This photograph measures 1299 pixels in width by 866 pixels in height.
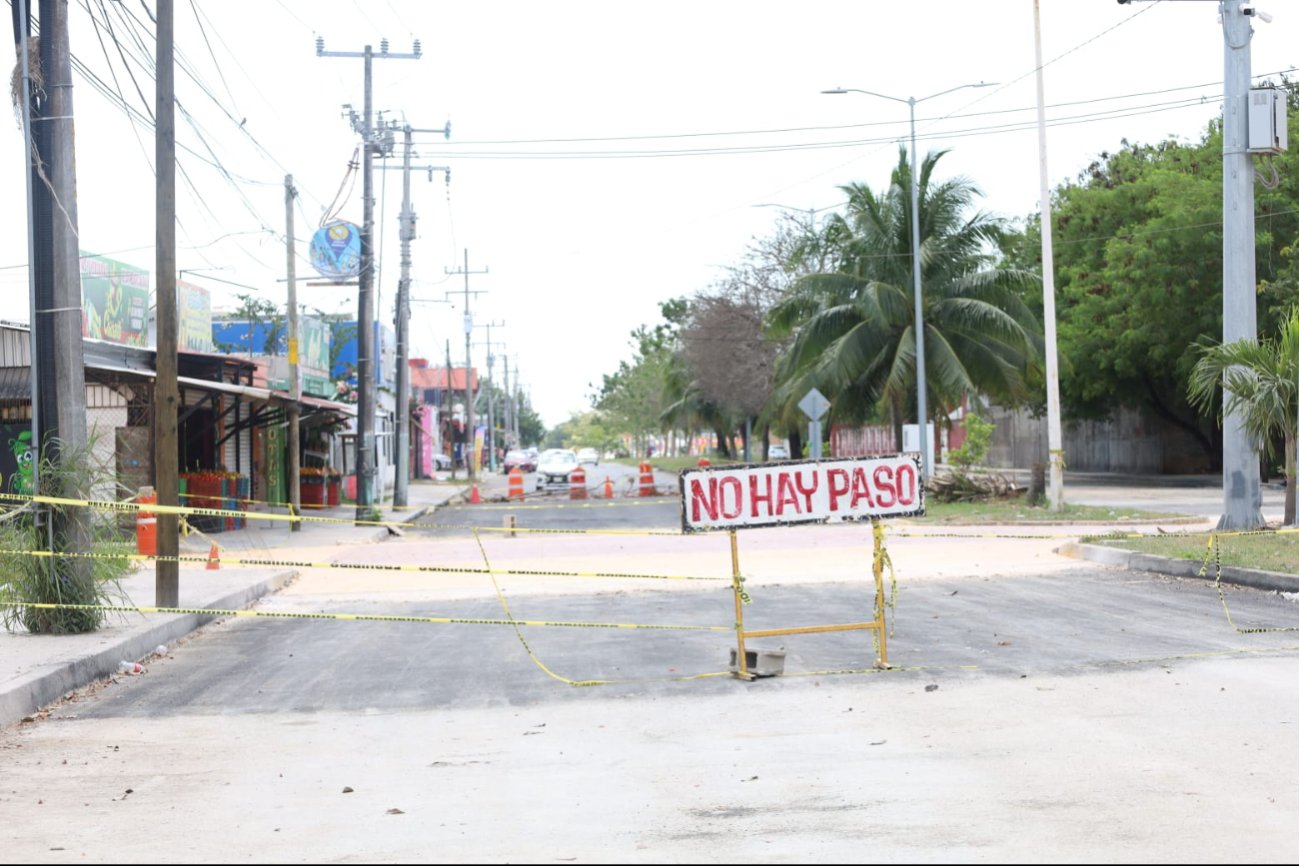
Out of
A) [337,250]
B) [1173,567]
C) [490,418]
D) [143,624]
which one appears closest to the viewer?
[143,624]

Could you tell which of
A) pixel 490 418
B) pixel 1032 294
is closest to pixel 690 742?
pixel 1032 294

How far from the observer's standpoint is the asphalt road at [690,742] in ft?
19.4

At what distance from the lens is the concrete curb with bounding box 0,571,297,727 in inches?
373

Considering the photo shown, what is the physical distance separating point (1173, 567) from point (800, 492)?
8777 millimetres

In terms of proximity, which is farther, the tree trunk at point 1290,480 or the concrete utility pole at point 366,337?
the concrete utility pole at point 366,337

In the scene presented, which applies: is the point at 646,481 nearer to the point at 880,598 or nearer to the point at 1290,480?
the point at 1290,480

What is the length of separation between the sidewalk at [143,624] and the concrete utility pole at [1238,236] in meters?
12.4

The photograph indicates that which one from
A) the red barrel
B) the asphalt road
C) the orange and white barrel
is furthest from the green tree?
the asphalt road

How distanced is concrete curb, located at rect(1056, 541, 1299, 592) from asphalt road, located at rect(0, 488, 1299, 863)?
0.45m

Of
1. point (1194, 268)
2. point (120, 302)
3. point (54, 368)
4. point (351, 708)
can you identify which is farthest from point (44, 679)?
point (1194, 268)

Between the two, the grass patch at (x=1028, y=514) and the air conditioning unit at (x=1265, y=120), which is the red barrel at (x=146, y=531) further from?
the air conditioning unit at (x=1265, y=120)

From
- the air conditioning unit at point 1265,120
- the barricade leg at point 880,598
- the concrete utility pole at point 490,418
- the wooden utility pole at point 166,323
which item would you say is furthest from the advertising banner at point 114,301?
the concrete utility pole at point 490,418

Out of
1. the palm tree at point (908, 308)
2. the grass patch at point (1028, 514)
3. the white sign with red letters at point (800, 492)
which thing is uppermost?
the palm tree at point (908, 308)

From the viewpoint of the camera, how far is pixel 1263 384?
18.9 metres
